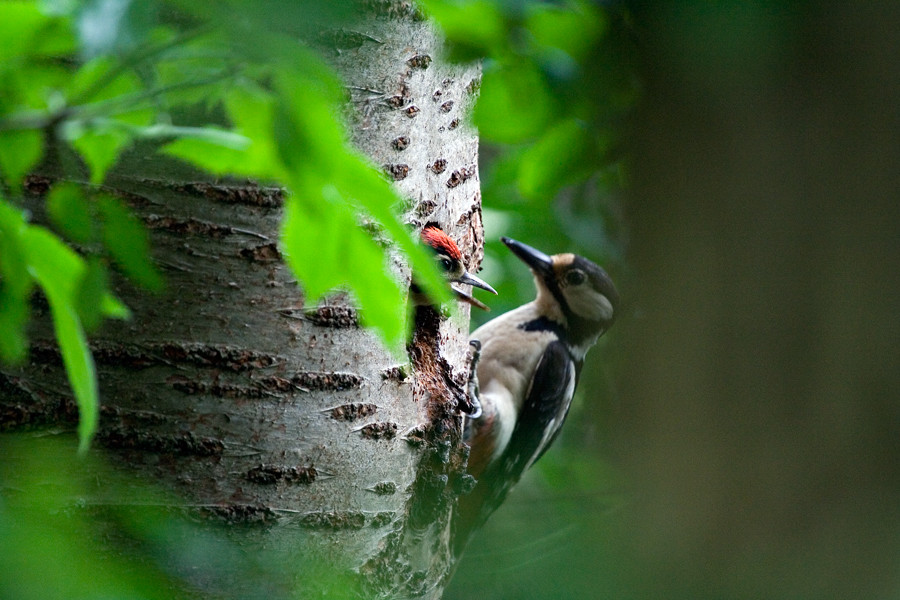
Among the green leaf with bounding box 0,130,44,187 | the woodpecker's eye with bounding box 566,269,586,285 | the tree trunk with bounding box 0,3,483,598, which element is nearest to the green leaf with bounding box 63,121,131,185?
the green leaf with bounding box 0,130,44,187

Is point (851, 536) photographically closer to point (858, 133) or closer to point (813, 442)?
point (813, 442)

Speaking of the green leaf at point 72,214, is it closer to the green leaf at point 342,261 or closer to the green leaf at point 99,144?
the green leaf at point 99,144

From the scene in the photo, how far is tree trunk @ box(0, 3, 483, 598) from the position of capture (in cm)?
140

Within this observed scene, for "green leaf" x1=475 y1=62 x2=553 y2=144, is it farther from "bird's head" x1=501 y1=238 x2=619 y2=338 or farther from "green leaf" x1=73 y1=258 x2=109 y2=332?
"bird's head" x1=501 y1=238 x2=619 y2=338

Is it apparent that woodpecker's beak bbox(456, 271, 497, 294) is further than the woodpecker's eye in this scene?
No

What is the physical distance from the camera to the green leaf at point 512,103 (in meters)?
1.06

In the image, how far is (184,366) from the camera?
4.66 feet

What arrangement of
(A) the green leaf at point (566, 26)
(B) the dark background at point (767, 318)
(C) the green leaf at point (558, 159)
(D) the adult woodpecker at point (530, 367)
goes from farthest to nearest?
(D) the adult woodpecker at point (530, 367), (C) the green leaf at point (558, 159), (A) the green leaf at point (566, 26), (B) the dark background at point (767, 318)

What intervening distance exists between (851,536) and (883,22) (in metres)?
0.43

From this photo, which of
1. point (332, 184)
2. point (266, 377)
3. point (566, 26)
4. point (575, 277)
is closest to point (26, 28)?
point (332, 184)

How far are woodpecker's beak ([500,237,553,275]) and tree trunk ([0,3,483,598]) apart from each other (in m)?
1.62

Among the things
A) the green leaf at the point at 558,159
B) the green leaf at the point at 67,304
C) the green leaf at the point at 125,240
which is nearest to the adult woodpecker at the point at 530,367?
the green leaf at the point at 558,159

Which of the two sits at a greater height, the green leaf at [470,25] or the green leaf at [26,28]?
the green leaf at [470,25]

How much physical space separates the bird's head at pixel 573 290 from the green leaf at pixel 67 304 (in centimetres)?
268
